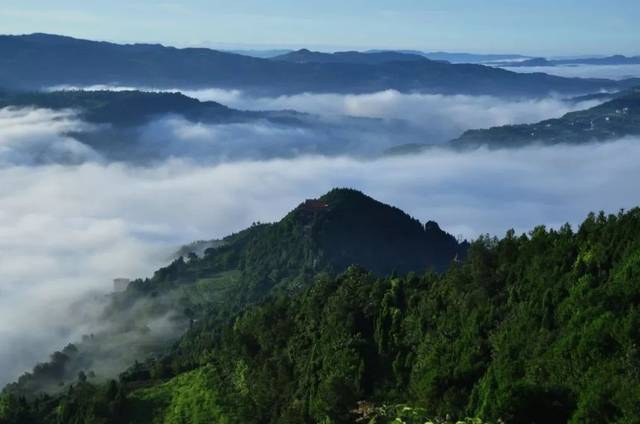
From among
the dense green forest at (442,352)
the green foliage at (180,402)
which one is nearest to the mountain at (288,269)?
the dense green forest at (442,352)

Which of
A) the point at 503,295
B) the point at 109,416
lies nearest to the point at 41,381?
the point at 109,416

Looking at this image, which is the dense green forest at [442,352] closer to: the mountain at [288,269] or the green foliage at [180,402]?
Answer: the green foliage at [180,402]

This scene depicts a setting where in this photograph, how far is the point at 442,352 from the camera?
5897 cm

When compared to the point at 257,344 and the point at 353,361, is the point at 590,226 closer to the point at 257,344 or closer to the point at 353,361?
the point at 353,361

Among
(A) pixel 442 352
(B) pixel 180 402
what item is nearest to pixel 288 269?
(B) pixel 180 402

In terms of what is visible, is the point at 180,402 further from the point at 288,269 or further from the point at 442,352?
the point at 288,269

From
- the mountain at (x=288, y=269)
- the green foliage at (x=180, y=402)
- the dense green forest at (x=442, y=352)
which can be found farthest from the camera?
the mountain at (x=288, y=269)

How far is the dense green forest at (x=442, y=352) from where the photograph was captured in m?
41.2

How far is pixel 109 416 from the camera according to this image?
8012 cm

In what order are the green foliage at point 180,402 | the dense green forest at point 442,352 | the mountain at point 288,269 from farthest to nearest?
the mountain at point 288,269, the green foliage at point 180,402, the dense green forest at point 442,352

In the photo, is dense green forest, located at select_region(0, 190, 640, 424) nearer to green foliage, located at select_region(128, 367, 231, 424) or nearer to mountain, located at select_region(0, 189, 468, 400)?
green foliage, located at select_region(128, 367, 231, 424)

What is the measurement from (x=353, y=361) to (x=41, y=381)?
319 feet

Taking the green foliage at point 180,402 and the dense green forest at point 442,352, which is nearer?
the dense green forest at point 442,352

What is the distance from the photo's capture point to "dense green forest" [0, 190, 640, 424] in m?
41.2
